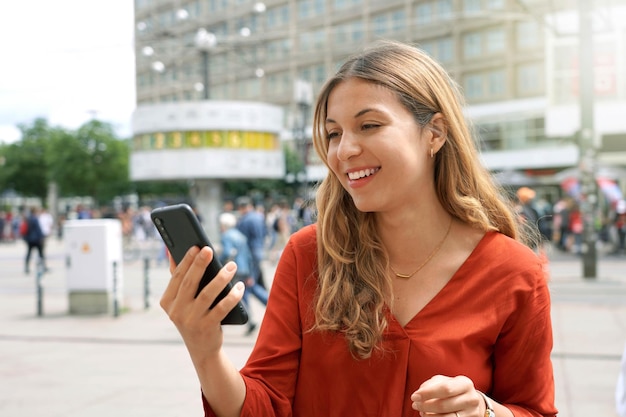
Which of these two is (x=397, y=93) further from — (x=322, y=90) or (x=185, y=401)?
(x=185, y=401)

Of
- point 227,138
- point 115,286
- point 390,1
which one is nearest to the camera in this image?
point 115,286

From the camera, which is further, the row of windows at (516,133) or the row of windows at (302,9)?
the row of windows at (302,9)

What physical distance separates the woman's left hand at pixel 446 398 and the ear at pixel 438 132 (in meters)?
0.68

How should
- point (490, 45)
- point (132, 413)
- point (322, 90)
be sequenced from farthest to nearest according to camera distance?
point (490, 45) < point (132, 413) < point (322, 90)

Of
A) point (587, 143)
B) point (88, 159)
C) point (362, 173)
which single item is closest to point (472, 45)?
point (88, 159)

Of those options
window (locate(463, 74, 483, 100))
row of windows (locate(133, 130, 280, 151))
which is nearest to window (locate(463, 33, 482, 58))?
window (locate(463, 74, 483, 100))

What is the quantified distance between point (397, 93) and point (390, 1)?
5561 cm

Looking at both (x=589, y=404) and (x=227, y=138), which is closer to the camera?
(x=589, y=404)

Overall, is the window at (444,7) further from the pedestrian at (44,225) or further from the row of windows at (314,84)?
the pedestrian at (44,225)

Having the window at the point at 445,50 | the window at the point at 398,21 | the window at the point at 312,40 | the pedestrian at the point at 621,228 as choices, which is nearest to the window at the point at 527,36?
the window at the point at 445,50

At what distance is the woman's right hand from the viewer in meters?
1.48

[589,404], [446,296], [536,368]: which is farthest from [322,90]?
[589,404]

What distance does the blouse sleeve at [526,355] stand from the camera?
1.75m

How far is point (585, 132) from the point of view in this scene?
13.2m
